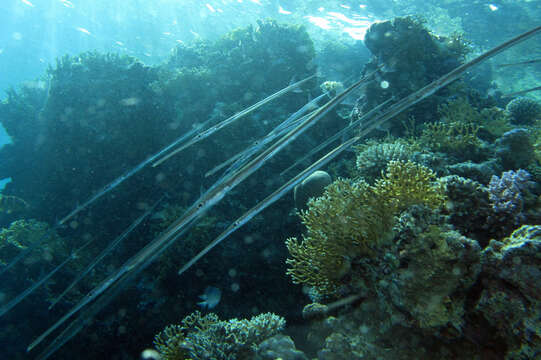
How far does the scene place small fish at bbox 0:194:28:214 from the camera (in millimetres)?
10367

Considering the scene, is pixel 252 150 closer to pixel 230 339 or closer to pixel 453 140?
pixel 230 339

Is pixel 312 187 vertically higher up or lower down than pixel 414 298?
lower down

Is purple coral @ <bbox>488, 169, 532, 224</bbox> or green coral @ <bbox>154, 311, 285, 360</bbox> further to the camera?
green coral @ <bbox>154, 311, 285, 360</bbox>

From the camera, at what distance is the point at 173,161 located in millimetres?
7570

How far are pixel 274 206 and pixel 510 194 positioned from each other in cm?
429

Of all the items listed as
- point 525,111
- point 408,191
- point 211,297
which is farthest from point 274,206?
point 525,111

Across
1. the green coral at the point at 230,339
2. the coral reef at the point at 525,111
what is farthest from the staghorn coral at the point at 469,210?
the coral reef at the point at 525,111

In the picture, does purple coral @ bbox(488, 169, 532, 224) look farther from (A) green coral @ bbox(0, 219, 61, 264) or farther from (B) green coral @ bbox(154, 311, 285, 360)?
(A) green coral @ bbox(0, 219, 61, 264)

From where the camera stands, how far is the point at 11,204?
34.1ft

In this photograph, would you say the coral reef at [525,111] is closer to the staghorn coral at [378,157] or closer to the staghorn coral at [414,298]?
the staghorn coral at [378,157]

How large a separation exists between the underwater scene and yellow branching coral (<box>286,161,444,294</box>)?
0.02 meters

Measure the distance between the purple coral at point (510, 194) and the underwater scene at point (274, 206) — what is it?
2cm

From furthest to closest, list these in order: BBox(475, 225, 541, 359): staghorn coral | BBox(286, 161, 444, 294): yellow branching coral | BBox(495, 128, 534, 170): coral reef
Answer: BBox(495, 128, 534, 170): coral reef
BBox(286, 161, 444, 294): yellow branching coral
BBox(475, 225, 541, 359): staghorn coral

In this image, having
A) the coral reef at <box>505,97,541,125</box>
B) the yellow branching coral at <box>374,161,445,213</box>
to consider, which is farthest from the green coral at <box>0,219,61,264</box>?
the coral reef at <box>505,97,541,125</box>
